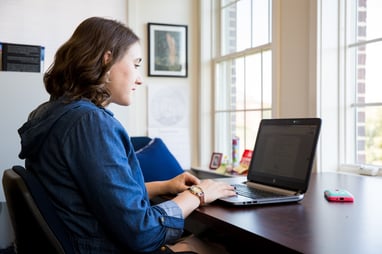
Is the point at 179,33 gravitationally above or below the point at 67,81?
above

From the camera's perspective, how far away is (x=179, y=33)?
12.3ft

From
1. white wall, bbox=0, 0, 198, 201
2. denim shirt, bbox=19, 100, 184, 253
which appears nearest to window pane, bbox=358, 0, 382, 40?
white wall, bbox=0, 0, 198, 201

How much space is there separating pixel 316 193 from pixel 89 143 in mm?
936

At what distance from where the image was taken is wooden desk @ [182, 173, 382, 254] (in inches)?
36.3

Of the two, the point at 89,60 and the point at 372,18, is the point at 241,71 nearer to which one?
the point at 372,18

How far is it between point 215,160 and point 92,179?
2.58 m

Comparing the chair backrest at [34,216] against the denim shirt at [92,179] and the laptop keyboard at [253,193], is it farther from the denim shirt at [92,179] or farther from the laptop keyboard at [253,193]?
the laptop keyboard at [253,193]

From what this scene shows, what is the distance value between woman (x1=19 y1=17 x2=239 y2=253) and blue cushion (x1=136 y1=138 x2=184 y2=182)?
1167mm

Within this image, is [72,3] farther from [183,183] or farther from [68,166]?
[68,166]

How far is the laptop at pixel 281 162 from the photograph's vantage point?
1.44 m

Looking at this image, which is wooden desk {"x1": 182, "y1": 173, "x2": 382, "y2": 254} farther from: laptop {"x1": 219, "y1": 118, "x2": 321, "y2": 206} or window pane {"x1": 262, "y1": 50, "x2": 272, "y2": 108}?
window pane {"x1": 262, "y1": 50, "x2": 272, "y2": 108}

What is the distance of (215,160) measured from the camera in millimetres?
3564

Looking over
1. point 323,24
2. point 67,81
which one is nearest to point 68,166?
point 67,81

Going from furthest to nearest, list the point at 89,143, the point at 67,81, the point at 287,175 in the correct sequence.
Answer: the point at 287,175 < the point at 67,81 < the point at 89,143
